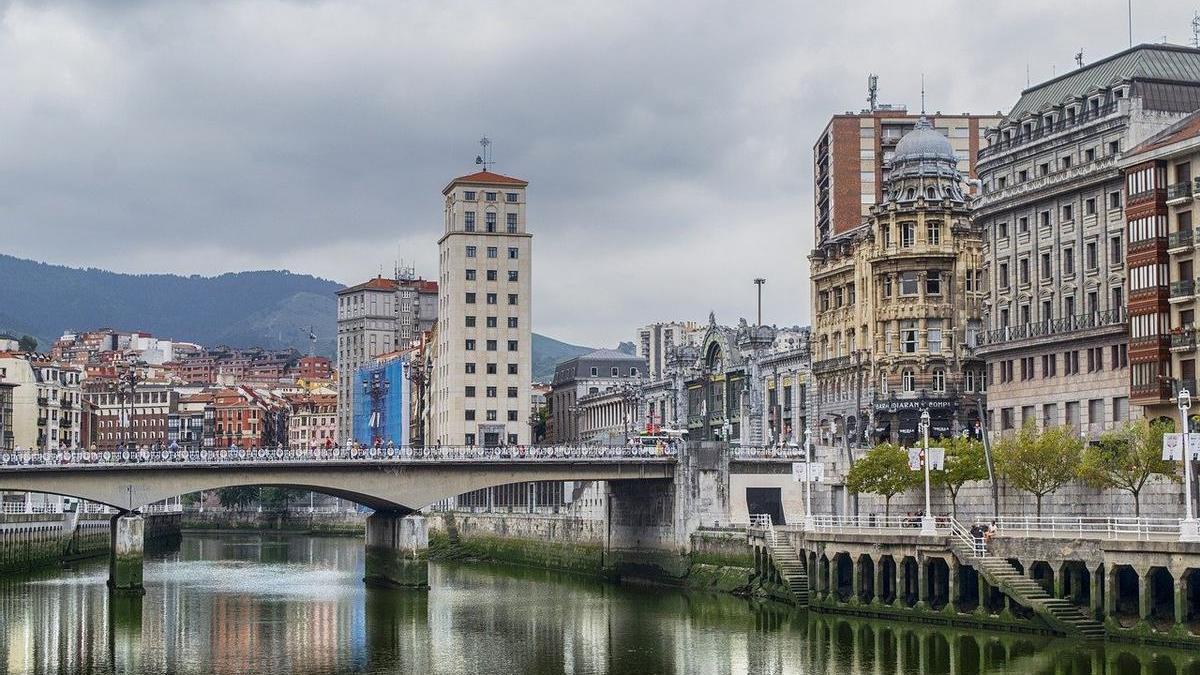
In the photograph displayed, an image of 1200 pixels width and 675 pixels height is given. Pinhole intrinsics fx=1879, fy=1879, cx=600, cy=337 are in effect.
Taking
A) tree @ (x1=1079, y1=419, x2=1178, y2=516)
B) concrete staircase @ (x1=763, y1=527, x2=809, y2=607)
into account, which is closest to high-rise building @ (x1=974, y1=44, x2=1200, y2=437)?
tree @ (x1=1079, y1=419, x2=1178, y2=516)

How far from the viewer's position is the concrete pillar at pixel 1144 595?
241ft

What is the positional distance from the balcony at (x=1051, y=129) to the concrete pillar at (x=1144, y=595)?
4346 centimetres

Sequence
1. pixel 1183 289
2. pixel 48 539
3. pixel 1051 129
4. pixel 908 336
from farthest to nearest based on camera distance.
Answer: pixel 48 539 → pixel 908 336 → pixel 1051 129 → pixel 1183 289

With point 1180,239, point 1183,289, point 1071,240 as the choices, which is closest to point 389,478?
point 1071,240

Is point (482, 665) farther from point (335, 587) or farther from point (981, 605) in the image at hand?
point (335, 587)

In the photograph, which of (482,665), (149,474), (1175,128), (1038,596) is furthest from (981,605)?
(149,474)

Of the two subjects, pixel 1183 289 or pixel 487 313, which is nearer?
pixel 1183 289

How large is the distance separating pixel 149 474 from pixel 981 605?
2133 inches

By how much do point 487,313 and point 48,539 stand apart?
47.3m

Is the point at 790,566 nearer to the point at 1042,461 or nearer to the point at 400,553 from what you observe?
the point at 1042,461

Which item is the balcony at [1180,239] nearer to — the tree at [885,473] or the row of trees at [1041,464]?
the row of trees at [1041,464]

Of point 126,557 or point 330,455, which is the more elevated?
point 330,455

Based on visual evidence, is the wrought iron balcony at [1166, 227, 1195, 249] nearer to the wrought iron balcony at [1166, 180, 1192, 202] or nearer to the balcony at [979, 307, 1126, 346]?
the wrought iron balcony at [1166, 180, 1192, 202]

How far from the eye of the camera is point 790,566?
99000 millimetres
